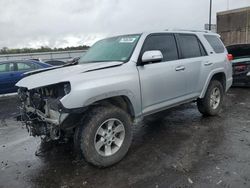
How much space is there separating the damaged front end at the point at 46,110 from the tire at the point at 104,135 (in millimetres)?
322

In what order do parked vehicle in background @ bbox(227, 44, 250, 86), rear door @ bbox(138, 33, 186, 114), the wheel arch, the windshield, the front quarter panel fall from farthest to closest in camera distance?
parked vehicle in background @ bbox(227, 44, 250, 86) → the wheel arch → the windshield → rear door @ bbox(138, 33, 186, 114) → the front quarter panel

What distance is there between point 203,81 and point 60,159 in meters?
3.26

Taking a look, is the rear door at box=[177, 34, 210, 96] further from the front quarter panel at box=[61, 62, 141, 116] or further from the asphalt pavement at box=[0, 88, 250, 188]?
the front quarter panel at box=[61, 62, 141, 116]

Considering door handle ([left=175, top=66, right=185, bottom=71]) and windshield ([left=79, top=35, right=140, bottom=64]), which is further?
door handle ([left=175, top=66, right=185, bottom=71])

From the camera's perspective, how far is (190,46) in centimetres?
554

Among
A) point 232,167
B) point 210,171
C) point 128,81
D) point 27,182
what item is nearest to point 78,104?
point 128,81

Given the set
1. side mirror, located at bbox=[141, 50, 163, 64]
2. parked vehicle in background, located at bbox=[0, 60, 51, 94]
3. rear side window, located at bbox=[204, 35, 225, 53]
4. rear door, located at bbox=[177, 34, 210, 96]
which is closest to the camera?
side mirror, located at bbox=[141, 50, 163, 64]

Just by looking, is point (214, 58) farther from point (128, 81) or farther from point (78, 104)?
point (78, 104)

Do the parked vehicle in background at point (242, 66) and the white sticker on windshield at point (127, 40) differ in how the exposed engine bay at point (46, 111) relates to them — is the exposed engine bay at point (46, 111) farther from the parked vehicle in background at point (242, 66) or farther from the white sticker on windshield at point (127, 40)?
the parked vehicle in background at point (242, 66)

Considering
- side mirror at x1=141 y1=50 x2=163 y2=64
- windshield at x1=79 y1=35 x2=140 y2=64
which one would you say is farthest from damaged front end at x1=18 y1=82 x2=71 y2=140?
side mirror at x1=141 y1=50 x2=163 y2=64

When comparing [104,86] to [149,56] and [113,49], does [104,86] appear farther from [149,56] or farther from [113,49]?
[113,49]

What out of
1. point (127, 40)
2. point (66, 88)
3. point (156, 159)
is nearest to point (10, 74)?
point (127, 40)

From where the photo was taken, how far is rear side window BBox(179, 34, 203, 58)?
17.5 feet

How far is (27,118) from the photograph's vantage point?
4129 mm
